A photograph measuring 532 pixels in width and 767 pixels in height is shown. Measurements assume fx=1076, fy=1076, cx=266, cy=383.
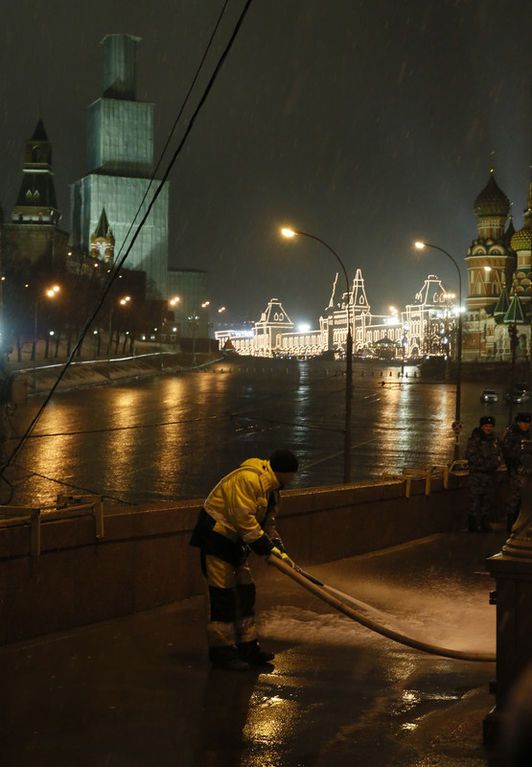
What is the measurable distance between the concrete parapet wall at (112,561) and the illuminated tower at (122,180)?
544 feet


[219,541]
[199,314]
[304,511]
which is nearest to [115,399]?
[304,511]

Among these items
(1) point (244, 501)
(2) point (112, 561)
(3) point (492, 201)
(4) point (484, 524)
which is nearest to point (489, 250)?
(3) point (492, 201)

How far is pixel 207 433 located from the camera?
43.3 meters

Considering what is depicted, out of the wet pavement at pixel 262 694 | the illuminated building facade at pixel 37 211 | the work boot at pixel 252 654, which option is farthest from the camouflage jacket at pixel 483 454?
the illuminated building facade at pixel 37 211

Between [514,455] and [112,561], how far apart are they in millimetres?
7468

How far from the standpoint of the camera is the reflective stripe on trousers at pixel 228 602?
755 centimetres

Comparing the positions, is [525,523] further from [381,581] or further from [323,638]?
[381,581]

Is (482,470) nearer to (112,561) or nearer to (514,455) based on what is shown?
(514,455)

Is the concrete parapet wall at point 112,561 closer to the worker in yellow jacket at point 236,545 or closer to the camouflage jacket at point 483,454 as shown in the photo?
the worker in yellow jacket at point 236,545

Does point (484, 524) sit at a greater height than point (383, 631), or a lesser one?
lesser

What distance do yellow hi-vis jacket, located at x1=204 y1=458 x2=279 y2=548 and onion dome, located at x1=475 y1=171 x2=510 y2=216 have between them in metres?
143

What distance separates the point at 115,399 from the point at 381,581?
48.3 m

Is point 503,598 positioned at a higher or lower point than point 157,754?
higher

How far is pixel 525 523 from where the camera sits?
19.6 ft
